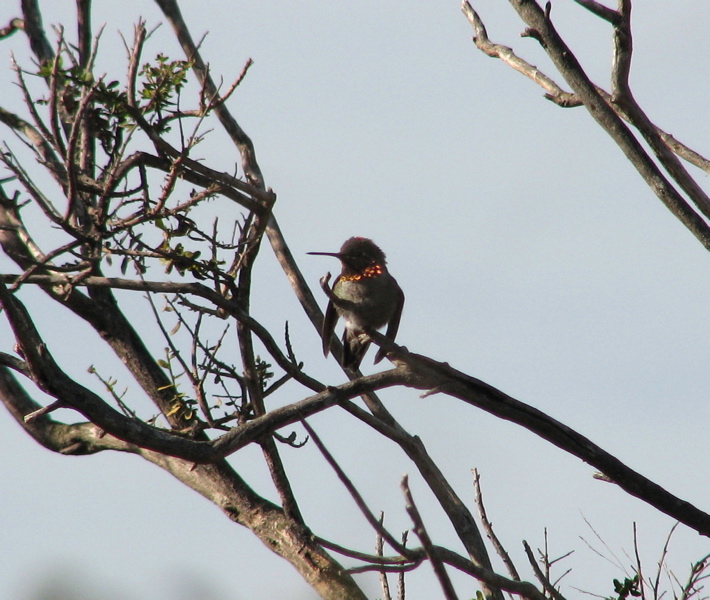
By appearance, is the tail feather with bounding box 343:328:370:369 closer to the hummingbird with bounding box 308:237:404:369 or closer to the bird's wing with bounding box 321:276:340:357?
the hummingbird with bounding box 308:237:404:369

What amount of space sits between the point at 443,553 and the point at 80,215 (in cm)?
402

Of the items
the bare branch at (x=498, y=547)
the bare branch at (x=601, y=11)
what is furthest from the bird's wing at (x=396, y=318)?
the bare branch at (x=601, y=11)

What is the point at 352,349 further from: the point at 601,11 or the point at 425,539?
the point at 425,539

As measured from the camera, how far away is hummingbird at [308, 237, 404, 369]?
310 inches

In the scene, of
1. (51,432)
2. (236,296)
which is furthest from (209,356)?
(51,432)

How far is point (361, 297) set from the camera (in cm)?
798

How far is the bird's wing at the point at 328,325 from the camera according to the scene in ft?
25.5

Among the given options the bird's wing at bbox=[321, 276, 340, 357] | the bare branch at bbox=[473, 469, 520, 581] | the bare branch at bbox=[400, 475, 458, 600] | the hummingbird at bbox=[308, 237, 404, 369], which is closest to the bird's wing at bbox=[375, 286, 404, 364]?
the hummingbird at bbox=[308, 237, 404, 369]

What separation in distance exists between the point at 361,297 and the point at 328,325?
0.37m

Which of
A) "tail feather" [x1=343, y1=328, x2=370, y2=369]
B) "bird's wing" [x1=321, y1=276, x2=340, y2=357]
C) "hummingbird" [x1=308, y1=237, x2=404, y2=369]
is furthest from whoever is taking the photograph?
"tail feather" [x1=343, y1=328, x2=370, y2=369]

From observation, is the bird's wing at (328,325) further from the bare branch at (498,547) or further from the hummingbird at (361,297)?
the bare branch at (498,547)

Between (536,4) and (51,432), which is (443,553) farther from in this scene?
(51,432)

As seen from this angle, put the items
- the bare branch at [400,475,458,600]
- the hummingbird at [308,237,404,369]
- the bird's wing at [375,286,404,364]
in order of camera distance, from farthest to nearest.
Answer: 1. the bird's wing at [375,286,404,364]
2. the hummingbird at [308,237,404,369]
3. the bare branch at [400,475,458,600]

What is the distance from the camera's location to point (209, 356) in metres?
6.36
